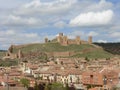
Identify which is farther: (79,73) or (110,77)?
(79,73)

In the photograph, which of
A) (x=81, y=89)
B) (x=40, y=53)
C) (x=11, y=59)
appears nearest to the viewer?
(x=81, y=89)

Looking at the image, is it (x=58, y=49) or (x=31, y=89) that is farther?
(x=58, y=49)

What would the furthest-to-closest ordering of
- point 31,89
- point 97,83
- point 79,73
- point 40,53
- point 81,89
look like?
point 40,53, point 79,73, point 97,83, point 81,89, point 31,89

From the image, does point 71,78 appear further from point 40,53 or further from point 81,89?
point 40,53

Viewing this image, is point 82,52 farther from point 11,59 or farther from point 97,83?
point 97,83

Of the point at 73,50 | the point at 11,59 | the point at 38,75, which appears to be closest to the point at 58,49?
the point at 73,50

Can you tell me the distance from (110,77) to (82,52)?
372 feet

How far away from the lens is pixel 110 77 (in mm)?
82688

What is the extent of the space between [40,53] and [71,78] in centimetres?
8504

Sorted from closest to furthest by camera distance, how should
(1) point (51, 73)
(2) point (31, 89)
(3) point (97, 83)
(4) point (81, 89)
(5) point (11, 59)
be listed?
(2) point (31, 89)
(4) point (81, 89)
(3) point (97, 83)
(1) point (51, 73)
(5) point (11, 59)

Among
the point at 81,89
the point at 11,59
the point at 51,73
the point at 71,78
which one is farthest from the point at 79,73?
the point at 11,59

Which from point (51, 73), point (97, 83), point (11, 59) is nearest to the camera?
point (97, 83)

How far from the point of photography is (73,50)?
193 metres

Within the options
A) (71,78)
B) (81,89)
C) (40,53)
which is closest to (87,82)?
(81,89)
